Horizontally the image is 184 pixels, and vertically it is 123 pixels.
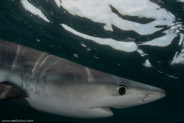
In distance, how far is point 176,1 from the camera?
239 inches

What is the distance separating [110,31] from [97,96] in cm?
710

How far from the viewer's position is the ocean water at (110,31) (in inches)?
274

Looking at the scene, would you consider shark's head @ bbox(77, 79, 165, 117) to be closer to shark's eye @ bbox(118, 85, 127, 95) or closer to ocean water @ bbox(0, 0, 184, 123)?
shark's eye @ bbox(118, 85, 127, 95)

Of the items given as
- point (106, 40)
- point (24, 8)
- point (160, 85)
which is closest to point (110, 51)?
point (106, 40)

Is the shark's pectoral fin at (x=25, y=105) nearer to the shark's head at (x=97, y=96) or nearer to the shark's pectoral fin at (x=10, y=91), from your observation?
the shark's pectoral fin at (x=10, y=91)

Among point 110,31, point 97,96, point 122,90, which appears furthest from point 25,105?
point 110,31

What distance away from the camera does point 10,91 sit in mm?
2264

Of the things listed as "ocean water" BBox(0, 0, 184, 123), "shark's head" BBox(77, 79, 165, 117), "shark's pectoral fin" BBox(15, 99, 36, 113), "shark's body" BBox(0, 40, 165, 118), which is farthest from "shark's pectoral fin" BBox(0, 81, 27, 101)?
"ocean water" BBox(0, 0, 184, 123)

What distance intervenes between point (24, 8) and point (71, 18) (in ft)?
9.28

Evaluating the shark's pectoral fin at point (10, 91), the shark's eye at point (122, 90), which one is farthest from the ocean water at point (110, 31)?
the shark's pectoral fin at point (10, 91)

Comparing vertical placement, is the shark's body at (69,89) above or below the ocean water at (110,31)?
below

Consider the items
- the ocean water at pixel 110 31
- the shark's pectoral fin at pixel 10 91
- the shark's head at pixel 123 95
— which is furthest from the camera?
the ocean water at pixel 110 31

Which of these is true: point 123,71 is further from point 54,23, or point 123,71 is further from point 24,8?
point 24,8

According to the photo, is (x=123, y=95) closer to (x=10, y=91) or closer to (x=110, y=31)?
(x=10, y=91)
